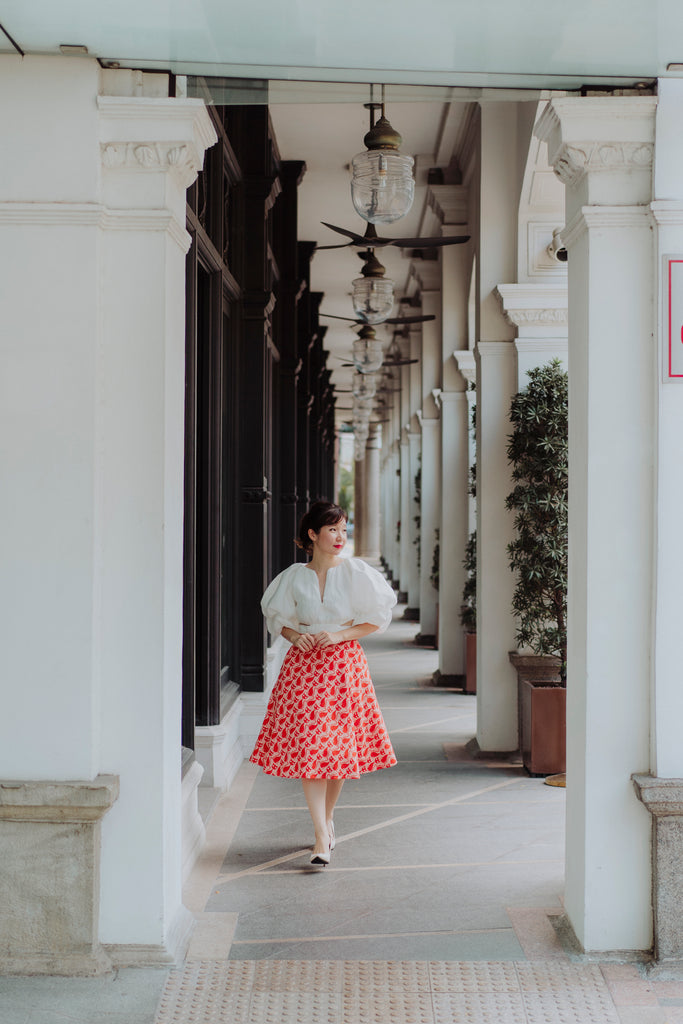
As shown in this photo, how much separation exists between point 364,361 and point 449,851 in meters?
6.46

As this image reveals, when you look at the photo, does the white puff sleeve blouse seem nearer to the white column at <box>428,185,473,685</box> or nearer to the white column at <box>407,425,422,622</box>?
the white column at <box>428,185,473,685</box>

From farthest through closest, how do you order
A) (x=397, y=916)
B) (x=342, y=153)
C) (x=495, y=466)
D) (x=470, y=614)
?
(x=342, y=153), (x=470, y=614), (x=495, y=466), (x=397, y=916)

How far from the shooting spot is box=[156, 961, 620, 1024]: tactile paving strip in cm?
315

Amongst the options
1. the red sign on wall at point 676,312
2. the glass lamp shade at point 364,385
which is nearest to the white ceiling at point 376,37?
the red sign on wall at point 676,312

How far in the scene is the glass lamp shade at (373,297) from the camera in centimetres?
715

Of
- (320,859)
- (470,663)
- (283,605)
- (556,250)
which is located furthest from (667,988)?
(470,663)

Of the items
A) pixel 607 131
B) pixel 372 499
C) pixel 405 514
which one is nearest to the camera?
pixel 607 131

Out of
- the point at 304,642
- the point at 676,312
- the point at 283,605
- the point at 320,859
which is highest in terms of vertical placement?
the point at 676,312

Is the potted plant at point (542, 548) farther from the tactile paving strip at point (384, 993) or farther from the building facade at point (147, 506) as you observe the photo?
the tactile paving strip at point (384, 993)

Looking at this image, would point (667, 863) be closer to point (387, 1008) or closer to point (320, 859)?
point (387, 1008)

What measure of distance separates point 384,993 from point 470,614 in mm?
5787

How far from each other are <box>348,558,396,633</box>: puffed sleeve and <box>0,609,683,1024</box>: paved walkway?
1.11 meters

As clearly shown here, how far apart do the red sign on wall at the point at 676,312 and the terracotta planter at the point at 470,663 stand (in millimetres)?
6128

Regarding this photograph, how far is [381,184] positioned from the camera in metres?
4.75
